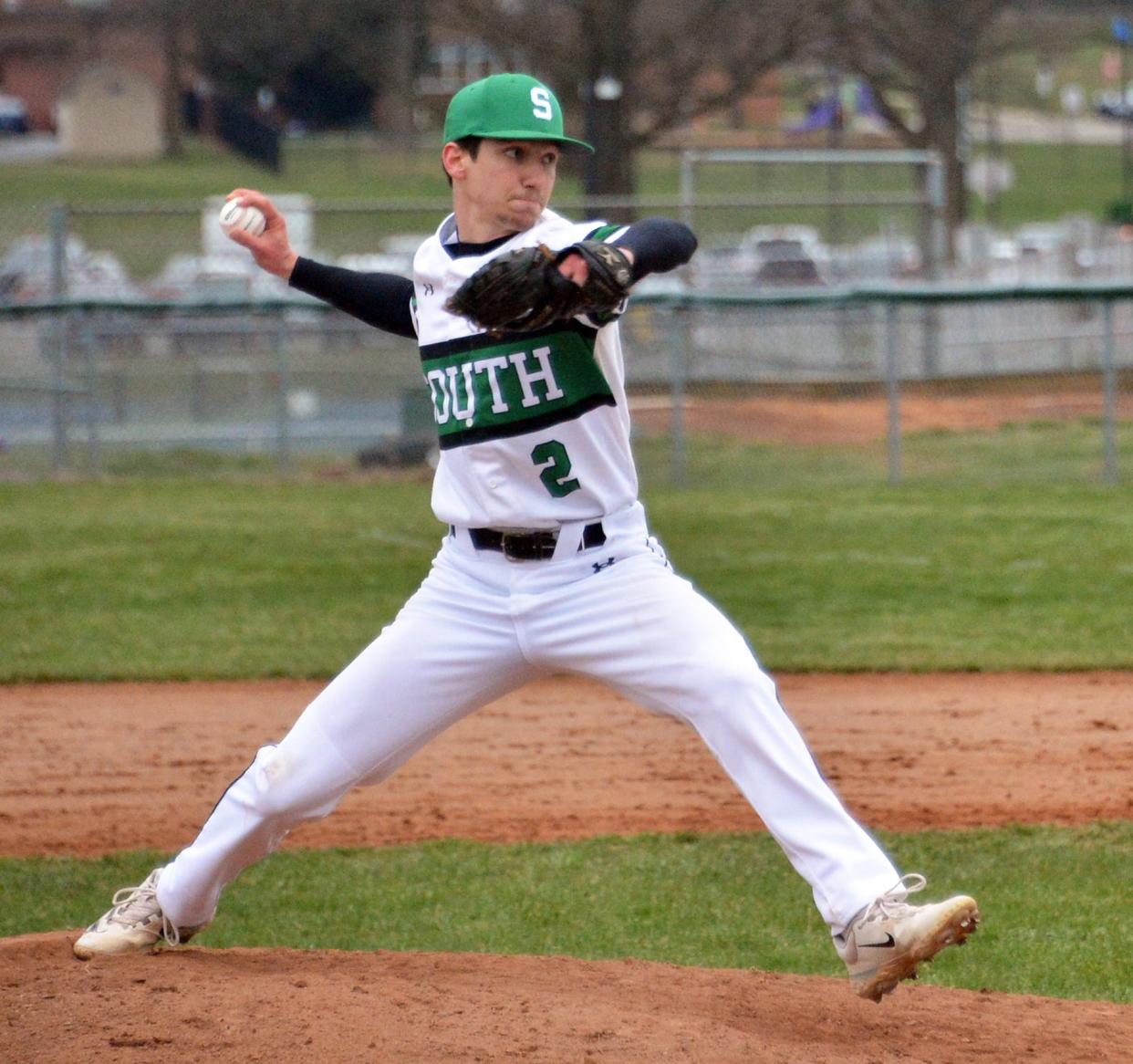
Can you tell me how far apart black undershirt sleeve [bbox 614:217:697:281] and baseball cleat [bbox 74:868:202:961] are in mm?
1841

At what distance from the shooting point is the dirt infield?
3.53 meters

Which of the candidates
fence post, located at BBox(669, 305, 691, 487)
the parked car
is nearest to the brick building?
the parked car

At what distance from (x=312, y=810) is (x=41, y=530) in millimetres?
8716

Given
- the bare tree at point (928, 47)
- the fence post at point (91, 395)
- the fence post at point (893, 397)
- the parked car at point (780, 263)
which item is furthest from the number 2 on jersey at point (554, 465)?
the bare tree at point (928, 47)

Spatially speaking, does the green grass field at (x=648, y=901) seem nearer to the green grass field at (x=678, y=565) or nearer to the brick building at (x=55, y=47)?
the green grass field at (x=678, y=565)

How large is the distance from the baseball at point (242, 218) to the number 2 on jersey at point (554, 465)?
101 cm

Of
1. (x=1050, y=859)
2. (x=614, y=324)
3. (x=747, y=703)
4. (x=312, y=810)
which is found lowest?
(x=1050, y=859)

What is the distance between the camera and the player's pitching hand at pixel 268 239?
415 cm

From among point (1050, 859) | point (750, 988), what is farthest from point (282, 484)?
point (750, 988)

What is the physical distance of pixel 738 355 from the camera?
55.8 feet

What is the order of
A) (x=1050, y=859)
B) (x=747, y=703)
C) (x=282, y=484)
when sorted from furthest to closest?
1. (x=282, y=484)
2. (x=1050, y=859)
3. (x=747, y=703)

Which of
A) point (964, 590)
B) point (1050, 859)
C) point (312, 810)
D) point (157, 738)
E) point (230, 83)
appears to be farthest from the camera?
point (230, 83)

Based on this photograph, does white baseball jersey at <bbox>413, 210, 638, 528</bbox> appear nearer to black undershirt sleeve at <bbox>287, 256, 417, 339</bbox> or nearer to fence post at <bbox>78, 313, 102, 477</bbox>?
black undershirt sleeve at <bbox>287, 256, 417, 339</bbox>

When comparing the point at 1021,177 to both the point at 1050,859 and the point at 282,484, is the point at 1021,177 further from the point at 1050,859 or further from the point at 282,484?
the point at 1050,859
